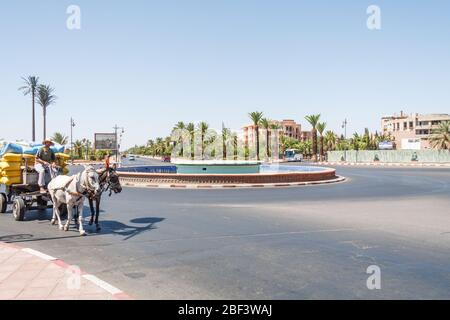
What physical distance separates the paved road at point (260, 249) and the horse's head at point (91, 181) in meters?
1.20

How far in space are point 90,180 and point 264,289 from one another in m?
5.64

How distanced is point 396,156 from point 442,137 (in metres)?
9.55

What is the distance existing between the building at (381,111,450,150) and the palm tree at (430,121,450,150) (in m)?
26.6

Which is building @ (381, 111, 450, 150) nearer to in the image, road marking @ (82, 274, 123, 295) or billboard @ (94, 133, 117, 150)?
billboard @ (94, 133, 117, 150)

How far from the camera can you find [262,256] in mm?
7922

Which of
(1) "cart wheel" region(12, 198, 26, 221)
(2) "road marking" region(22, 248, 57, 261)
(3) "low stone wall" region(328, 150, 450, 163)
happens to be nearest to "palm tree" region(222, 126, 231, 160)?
(3) "low stone wall" region(328, 150, 450, 163)

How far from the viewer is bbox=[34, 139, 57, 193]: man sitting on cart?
1155 cm

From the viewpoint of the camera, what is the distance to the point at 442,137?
72625 mm

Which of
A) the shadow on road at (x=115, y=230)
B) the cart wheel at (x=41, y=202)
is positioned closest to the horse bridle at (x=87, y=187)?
the shadow on road at (x=115, y=230)

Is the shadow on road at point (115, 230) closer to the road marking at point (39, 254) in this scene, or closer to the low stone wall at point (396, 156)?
the road marking at point (39, 254)

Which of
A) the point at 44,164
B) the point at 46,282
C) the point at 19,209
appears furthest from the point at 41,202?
the point at 46,282
